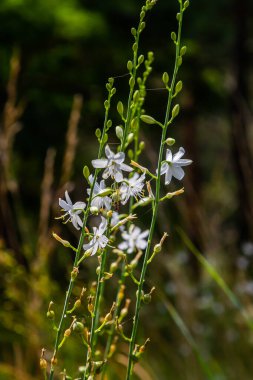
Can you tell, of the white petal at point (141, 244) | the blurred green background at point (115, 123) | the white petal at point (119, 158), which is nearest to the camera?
the white petal at point (119, 158)

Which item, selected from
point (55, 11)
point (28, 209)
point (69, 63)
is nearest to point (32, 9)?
point (55, 11)

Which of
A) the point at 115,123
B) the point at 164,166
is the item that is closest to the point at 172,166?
the point at 164,166

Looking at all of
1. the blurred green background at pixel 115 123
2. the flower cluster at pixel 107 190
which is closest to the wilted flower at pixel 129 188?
the flower cluster at pixel 107 190

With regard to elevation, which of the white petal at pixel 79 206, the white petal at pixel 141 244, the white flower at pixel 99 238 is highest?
the white petal at pixel 79 206

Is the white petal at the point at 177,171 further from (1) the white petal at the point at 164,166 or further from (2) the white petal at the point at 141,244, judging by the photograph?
(2) the white petal at the point at 141,244

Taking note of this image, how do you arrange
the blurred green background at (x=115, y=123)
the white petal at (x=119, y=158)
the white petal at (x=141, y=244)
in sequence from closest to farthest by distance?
the white petal at (x=119, y=158)
the white petal at (x=141, y=244)
the blurred green background at (x=115, y=123)

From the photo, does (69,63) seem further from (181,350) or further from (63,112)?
(181,350)

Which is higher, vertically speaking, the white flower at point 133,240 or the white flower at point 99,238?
the white flower at point 99,238

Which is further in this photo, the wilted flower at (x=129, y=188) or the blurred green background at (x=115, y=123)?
the blurred green background at (x=115, y=123)

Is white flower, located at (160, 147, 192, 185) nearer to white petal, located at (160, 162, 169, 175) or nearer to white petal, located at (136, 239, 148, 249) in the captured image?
white petal, located at (160, 162, 169, 175)
